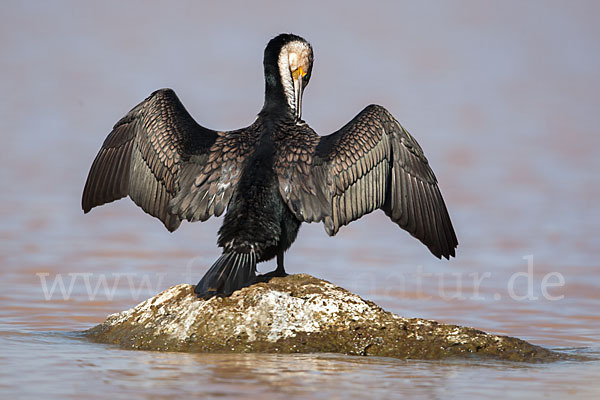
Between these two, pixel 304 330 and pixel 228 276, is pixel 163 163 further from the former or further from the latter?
pixel 304 330

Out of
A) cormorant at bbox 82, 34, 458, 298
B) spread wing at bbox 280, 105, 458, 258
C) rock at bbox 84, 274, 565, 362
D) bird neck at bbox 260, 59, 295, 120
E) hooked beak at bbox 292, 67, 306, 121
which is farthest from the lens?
hooked beak at bbox 292, 67, 306, 121

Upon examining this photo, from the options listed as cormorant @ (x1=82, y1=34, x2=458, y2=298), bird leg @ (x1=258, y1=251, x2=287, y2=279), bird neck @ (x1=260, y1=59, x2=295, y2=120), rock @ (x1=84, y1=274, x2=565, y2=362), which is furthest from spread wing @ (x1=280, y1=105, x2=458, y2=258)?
rock @ (x1=84, y1=274, x2=565, y2=362)

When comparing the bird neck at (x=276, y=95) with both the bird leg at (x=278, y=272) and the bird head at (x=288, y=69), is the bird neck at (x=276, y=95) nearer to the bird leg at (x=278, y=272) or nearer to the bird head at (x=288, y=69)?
the bird head at (x=288, y=69)

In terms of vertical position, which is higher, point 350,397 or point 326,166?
point 326,166

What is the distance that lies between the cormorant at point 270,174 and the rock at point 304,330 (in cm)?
19

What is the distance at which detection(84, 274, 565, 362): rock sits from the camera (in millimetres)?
6070

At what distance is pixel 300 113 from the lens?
7.88 metres

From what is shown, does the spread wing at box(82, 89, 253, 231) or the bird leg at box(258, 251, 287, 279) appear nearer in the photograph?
the bird leg at box(258, 251, 287, 279)

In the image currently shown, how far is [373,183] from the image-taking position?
7184mm

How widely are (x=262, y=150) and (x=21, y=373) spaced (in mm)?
2410

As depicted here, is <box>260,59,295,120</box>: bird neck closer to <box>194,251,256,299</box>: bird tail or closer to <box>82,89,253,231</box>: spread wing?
<box>82,89,253,231</box>: spread wing

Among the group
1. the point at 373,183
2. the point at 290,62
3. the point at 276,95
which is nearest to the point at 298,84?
the point at 290,62

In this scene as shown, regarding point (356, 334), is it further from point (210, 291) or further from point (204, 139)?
point (204, 139)

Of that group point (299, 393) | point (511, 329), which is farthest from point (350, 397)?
point (511, 329)
